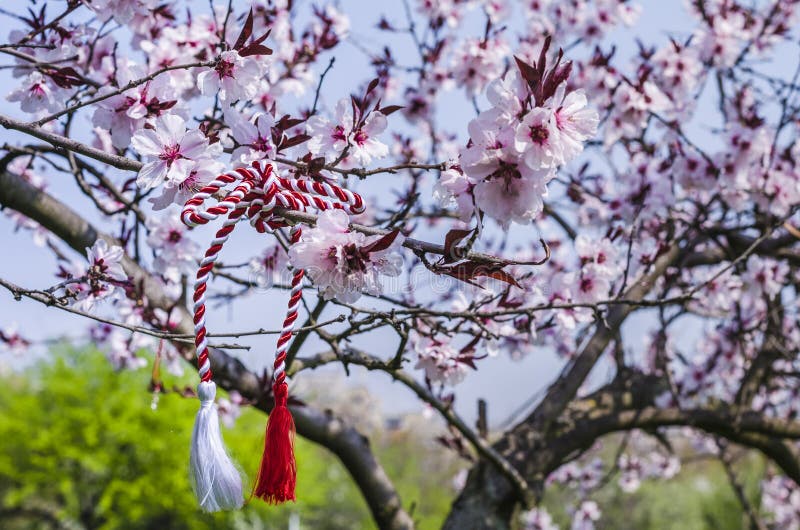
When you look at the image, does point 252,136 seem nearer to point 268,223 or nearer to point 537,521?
point 268,223

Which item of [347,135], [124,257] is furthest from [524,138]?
[124,257]

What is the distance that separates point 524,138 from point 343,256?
419 mm

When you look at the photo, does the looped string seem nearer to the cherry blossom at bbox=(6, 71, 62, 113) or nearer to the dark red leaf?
the dark red leaf

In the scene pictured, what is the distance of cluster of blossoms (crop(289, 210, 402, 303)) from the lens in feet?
4.31

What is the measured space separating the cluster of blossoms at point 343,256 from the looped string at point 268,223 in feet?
0.43

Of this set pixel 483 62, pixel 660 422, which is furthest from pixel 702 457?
pixel 483 62

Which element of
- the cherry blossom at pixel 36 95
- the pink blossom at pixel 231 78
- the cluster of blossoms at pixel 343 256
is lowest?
the cluster of blossoms at pixel 343 256

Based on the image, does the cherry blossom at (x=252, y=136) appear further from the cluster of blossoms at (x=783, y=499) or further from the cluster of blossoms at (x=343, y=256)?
the cluster of blossoms at (x=783, y=499)

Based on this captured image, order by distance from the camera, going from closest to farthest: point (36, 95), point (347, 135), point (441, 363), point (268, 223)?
point (268, 223), point (347, 135), point (36, 95), point (441, 363)

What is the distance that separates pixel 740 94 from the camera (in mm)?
4004

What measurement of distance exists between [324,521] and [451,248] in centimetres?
1475

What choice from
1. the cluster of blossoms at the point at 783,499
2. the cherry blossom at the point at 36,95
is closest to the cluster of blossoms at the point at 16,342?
the cherry blossom at the point at 36,95

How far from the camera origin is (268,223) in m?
1.47

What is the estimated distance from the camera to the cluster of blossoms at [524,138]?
4.00 feet
